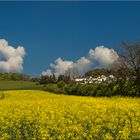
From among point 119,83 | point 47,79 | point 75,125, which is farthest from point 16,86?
point 75,125

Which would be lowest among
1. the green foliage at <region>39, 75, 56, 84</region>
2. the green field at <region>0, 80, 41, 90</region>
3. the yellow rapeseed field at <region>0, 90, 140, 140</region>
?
→ the yellow rapeseed field at <region>0, 90, 140, 140</region>

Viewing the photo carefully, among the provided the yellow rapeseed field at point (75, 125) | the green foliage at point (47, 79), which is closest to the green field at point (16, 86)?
the green foliage at point (47, 79)

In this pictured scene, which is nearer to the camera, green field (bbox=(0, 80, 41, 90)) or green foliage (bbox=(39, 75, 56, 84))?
green field (bbox=(0, 80, 41, 90))

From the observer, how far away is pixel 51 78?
319ft

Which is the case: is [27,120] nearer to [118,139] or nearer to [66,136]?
[66,136]

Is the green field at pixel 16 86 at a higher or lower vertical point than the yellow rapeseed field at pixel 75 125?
higher

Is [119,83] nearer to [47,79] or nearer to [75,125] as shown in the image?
[75,125]

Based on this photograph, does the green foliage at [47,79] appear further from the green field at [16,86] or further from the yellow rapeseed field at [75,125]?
the yellow rapeseed field at [75,125]

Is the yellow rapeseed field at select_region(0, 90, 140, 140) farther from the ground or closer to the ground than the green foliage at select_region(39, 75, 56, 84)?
closer to the ground

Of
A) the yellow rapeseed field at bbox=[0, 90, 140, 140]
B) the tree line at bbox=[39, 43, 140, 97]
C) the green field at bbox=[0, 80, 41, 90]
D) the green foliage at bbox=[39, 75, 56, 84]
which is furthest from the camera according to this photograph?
the green foliage at bbox=[39, 75, 56, 84]

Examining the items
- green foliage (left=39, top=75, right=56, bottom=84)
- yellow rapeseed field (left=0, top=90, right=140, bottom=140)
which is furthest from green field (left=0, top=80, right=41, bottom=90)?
yellow rapeseed field (left=0, top=90, right=140, bottom=140)

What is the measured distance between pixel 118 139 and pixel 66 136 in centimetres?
147

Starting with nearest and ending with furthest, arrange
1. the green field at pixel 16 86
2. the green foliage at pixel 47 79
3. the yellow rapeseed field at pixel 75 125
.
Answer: the yellow rapeseed field at pixel 75 125 < the green field at pixel 16 86 < the green foliage at pixel 47 79

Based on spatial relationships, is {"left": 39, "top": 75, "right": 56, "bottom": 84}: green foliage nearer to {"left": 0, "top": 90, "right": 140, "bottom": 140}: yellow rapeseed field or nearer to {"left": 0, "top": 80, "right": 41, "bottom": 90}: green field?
{"left": 0, "top": 80, "right": 41, "bottom": 90}: green field
